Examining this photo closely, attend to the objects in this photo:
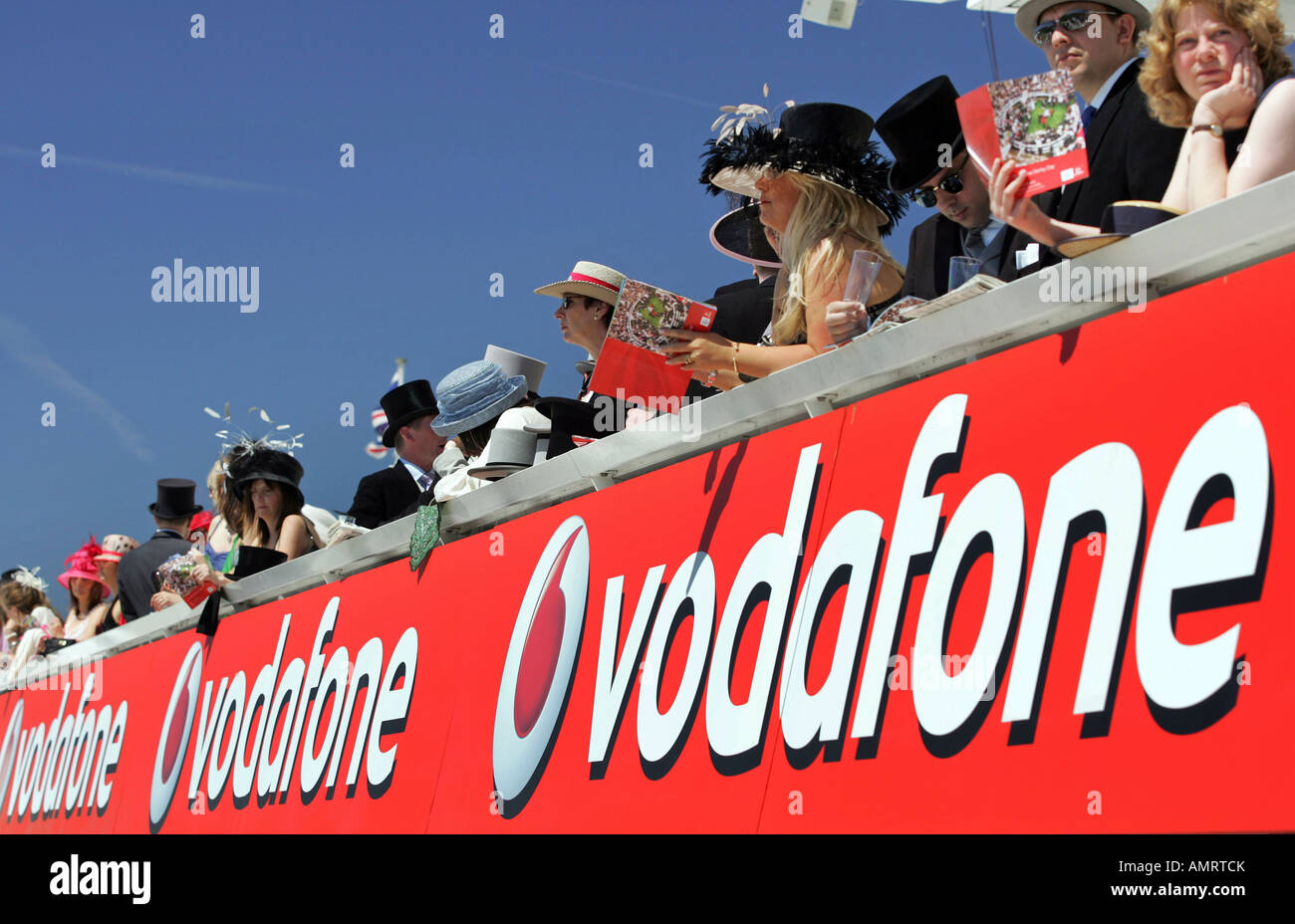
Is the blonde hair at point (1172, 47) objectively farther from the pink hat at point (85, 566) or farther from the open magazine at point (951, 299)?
the pink hat at point (85, 566)

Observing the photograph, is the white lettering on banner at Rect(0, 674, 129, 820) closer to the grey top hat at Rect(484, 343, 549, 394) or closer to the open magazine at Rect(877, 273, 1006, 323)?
the grey top hat at Rect(484, 343, 549, 394)

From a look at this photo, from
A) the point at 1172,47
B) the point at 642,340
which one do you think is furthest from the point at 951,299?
the point at 642,340

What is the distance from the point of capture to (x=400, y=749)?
4.88 metres

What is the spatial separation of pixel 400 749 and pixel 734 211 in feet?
7.82

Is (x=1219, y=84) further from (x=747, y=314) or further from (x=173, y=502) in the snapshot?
(x=173, y=502)

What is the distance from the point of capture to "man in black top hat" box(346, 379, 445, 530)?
7326 millimetres

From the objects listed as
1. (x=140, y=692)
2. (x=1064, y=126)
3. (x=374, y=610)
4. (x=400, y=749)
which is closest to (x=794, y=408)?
(x=1064, y=126)

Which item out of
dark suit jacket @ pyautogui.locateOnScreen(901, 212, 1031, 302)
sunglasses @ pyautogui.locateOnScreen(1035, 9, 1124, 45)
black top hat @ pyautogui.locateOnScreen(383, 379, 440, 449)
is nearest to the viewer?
sunglasses @ pyautogui.locateOnScreen(1035, 9, 1124, 45)

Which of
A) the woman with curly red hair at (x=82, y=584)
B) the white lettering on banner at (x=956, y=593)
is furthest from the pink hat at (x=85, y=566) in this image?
the white lettering on banner at (x=956, y=593)

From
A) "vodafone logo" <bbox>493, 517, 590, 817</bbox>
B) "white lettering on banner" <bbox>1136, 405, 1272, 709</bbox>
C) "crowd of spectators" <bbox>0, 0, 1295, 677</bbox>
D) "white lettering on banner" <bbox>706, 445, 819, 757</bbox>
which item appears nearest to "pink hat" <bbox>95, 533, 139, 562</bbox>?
"crowd of spectators" <bbox>0, 0, 1295, 677</bbox>

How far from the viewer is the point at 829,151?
4504 mm

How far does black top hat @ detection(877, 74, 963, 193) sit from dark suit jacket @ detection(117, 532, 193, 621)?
594cm

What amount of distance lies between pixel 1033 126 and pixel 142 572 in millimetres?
7135
